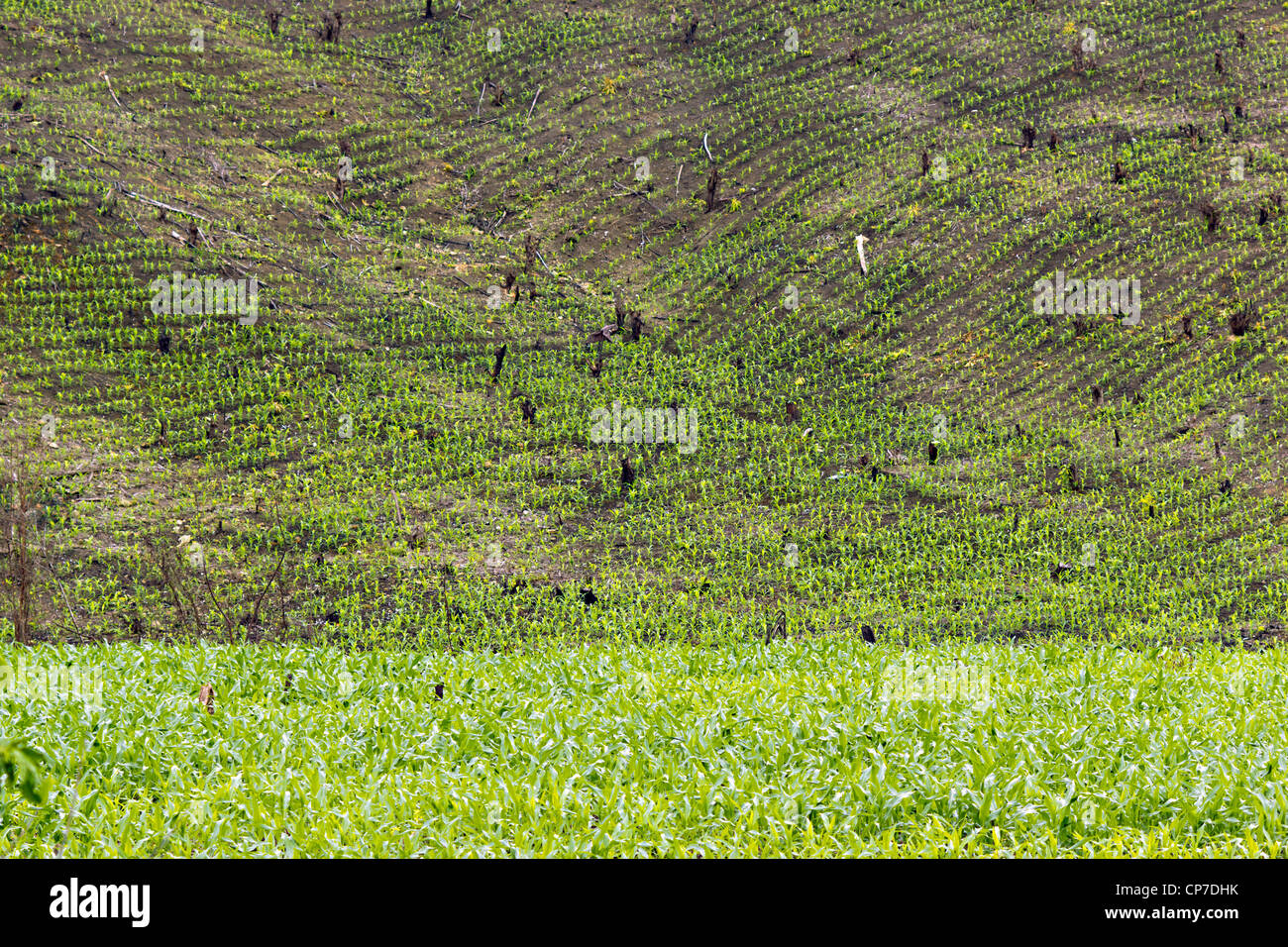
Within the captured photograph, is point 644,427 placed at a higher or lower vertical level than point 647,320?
lower

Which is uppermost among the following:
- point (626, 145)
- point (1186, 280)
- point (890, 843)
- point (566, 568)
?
point (626, 145)

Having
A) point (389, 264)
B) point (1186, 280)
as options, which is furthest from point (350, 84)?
point (1186, 280)

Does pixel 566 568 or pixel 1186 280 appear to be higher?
pixel 1186 280

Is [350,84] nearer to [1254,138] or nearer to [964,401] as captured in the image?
[964,401]

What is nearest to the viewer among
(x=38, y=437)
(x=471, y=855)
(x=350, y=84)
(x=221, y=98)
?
(x=471, y=855)

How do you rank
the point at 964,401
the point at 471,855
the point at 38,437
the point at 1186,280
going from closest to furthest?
1. the point at 471,855
2. the point at 38,437
3. the point at 964,401
4. the point at 1186,280

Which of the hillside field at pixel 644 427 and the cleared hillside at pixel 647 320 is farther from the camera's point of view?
the cleared hillside at pixel 647 320

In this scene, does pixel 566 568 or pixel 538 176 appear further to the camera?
pixel 538 176

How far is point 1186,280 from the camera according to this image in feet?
89.1

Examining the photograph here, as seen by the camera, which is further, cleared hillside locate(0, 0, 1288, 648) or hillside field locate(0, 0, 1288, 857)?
cleared hillside locate(0, 0, 1288, 648)

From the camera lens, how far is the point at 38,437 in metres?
22.4

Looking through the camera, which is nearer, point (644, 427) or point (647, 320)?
point (644, 427)

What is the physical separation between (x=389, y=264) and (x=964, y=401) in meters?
15.4

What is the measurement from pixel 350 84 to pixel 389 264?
34.0 feet
